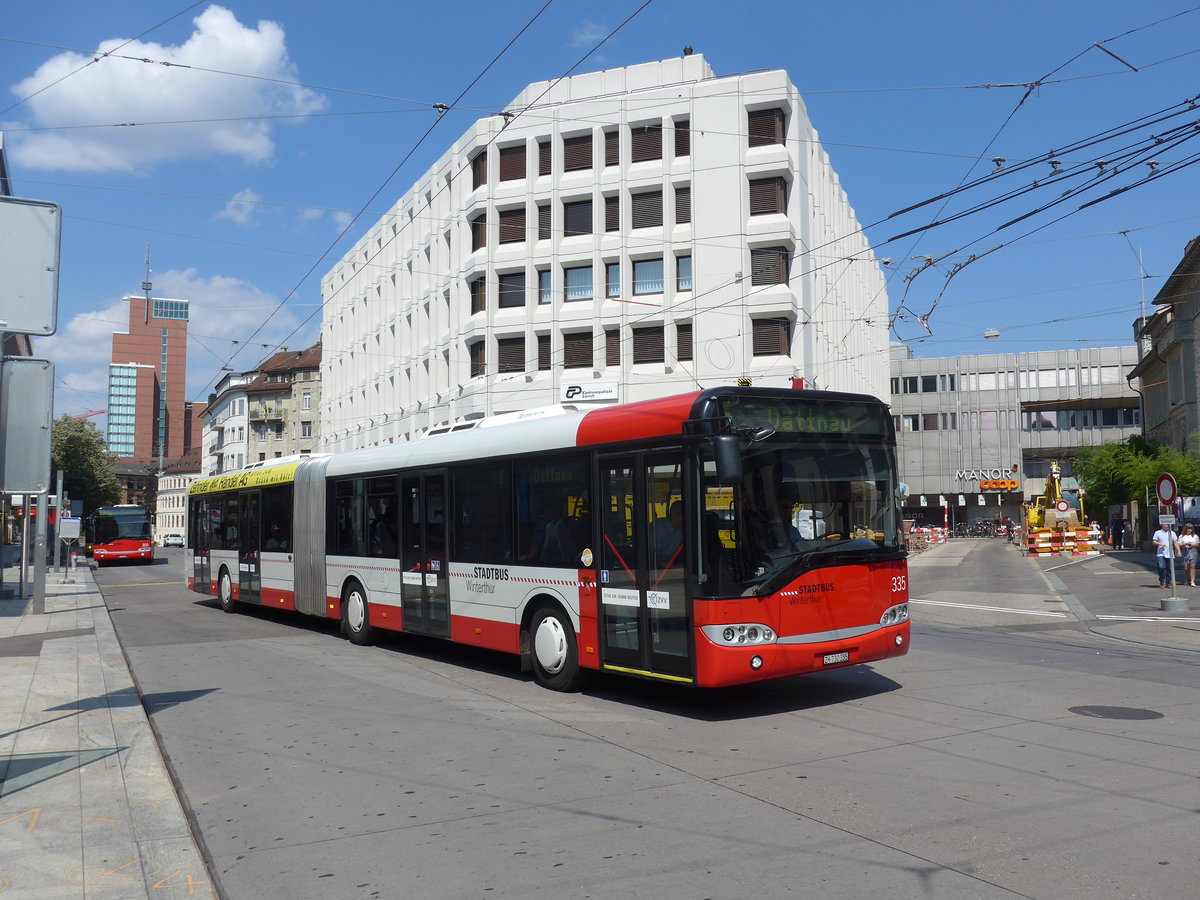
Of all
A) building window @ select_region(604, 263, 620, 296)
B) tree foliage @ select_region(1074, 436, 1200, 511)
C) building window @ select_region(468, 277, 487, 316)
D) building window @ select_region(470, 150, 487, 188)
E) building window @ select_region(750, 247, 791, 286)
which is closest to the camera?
building window @ select_region(750, 247, 791, 286)

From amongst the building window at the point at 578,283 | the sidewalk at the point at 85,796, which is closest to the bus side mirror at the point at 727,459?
the sidewalk at the point at 85,796

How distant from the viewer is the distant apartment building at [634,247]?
3716 centimetres

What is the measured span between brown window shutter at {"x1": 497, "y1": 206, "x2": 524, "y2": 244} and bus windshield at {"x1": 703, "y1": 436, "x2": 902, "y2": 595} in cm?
3320

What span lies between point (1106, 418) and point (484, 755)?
89.1m

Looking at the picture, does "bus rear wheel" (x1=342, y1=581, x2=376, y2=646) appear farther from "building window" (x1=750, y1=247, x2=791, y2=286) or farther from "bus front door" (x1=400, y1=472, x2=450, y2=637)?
"building window" (x1=750, y1=247, x2=791, y2=286)

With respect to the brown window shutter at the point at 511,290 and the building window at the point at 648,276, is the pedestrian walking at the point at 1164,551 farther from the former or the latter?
the brown window shutter at the point at 511,290

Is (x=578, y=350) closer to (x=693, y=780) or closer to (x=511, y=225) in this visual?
(x=511, y=225)

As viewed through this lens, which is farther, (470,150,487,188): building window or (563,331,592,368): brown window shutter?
(470,150,487,188): building window

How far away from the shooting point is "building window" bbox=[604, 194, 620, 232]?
3972cm

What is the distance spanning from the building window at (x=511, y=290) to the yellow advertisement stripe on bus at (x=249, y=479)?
2047 cm

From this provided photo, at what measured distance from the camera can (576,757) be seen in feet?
25.1

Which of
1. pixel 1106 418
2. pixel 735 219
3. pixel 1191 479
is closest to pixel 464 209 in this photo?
pixel 735 219

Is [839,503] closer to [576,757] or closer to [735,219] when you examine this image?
[576,757]

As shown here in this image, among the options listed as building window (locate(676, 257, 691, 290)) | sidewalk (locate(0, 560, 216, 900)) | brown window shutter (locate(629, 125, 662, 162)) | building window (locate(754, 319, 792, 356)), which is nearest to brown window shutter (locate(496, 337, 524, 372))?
building window (locate(676, 257, 691, 290))
